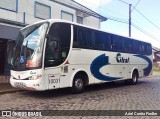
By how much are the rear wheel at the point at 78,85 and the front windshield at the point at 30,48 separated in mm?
2467

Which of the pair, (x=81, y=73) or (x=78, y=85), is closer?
(x=78, y=85)

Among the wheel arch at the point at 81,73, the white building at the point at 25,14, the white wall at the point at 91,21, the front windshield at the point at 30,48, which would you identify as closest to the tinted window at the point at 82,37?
the wheel arch at the point at 81,73

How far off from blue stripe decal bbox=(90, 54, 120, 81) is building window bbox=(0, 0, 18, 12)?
26.5 ft

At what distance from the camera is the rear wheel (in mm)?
12221

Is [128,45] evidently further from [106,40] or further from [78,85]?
[78,85]

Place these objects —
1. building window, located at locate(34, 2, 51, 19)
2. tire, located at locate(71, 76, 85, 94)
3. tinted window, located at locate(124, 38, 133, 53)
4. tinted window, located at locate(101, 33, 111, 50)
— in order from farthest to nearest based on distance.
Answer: building window, located at locate(34, 2, 51, 19) < tinted window, located at locate(124, 38, 133, 53) < tinted window, located at locate(101, 33, 111, 50) < tire, located at locate(71, 76, 85, 94)

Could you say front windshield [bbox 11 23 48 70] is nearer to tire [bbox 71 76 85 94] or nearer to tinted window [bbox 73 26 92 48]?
tinted window [bbox 73 26 92 48]

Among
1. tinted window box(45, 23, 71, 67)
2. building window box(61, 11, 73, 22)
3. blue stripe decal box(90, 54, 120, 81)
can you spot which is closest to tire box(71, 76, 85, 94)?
blue stripe decal box(90, 54, 120, 81)

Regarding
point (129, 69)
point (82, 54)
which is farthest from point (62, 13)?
point (82, 54)

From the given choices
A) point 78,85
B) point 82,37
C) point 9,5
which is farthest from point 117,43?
point 9,5

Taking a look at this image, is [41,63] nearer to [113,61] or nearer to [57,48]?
[57,48]

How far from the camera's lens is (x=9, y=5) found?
18.3m

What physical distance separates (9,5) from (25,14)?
1708mm

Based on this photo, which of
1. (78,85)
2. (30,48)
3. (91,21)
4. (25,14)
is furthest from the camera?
(91,21)
